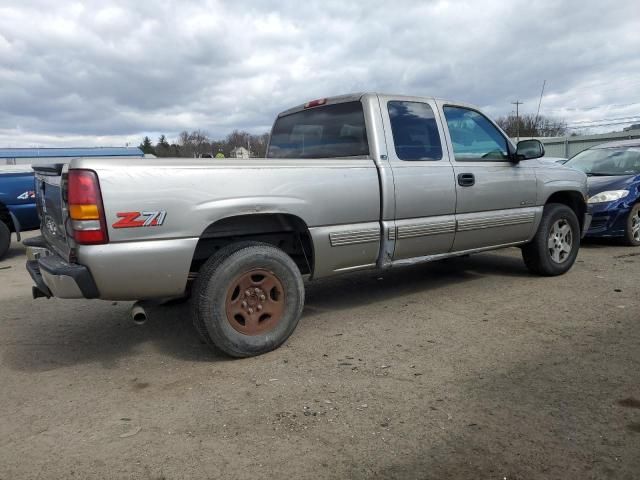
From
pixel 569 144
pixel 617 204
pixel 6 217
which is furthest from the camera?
pixel 569 144

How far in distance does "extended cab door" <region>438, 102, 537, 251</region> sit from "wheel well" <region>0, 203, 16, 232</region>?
7.62 metres

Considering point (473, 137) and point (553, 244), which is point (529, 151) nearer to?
point (473, 137)

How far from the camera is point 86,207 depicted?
2.95 metres

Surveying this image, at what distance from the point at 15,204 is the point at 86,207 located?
6687mm

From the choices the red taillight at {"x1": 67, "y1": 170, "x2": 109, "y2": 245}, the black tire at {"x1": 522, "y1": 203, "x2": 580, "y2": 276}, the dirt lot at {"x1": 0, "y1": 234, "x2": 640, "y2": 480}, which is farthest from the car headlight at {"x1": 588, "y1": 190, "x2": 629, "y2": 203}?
the red taillight at {"x1": 67, "y1": 170, "x2": 109, "y2": 245}

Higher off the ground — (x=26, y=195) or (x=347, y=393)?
(x=26, y=195)

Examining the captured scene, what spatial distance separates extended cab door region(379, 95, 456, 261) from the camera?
4250 mm

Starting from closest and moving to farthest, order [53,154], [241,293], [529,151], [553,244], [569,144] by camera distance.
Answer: [241,293] < [529,151] < [553,244] < [53,154] < [569,144]

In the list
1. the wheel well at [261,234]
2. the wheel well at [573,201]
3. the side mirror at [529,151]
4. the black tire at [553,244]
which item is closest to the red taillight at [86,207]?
the wheel well at [261,234]

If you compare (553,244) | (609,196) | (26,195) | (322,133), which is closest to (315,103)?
(322,133)

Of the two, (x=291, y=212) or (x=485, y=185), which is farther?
(x=485, y=185)

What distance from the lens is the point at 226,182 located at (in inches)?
133

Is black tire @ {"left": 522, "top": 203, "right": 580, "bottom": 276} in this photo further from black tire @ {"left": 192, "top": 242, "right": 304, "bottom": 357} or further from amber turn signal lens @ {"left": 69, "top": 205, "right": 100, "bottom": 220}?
amber turn signal lens @ {"left": 69, "top": 205, "right": 100, "bottom": 220}

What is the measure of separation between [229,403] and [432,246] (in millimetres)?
2454
